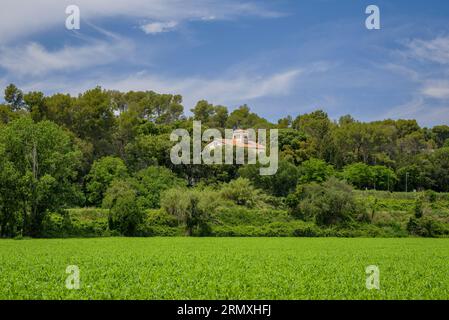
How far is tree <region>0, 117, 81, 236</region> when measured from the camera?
45.9 metres

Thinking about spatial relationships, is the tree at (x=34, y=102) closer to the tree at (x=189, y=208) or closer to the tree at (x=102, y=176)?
the tree at (x=102, y=176)

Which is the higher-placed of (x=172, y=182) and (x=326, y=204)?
(x=172, y=182)

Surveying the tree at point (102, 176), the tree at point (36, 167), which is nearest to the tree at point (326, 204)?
the tree at point (102, 176)

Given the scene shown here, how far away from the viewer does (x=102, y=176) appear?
61.8m

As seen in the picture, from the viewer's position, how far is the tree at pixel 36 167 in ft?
151

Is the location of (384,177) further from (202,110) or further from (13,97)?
(13,97)

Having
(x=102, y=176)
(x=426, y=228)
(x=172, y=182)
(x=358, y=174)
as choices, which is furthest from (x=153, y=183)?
(x=358, y=174)

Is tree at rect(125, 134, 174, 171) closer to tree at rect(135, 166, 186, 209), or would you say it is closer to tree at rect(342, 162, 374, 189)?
tree at rect(135, 166, 186, 209)

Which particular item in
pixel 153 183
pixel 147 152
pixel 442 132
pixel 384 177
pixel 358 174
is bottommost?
pixel 153 183

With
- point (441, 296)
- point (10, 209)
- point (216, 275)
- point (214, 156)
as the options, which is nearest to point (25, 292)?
point (216, 275)

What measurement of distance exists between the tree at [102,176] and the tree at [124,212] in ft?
28.3

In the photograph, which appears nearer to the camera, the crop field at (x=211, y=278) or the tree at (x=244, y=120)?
the crop field at (x=211, y=278)

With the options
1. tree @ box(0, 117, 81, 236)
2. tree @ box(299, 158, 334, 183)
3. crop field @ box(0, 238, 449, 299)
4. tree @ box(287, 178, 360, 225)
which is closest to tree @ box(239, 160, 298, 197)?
tree @ box(299, 158, 334, 183)

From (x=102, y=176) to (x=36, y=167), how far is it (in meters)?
14.5
